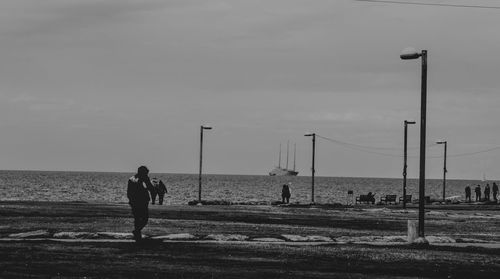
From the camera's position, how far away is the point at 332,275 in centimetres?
1758

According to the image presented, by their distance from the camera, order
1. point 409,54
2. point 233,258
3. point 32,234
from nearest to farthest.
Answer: point 233,258 → point 32,234 → point 409,54

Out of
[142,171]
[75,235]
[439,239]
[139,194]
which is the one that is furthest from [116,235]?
[439,239]

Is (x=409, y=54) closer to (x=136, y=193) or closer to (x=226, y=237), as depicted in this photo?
(x=226, y=237)

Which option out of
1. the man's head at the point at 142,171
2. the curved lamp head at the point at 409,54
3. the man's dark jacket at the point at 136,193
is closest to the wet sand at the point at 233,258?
the man's dark jacket at the point at 136,193

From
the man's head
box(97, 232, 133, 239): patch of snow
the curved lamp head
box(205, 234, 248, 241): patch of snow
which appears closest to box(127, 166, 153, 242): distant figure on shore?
the man's head

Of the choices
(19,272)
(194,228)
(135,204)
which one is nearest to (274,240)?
(135,204)

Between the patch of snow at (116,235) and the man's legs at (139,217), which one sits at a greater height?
the man's legs at (139,217)

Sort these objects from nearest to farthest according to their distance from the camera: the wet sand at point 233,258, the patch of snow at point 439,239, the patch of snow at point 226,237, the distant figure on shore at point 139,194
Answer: the wet sand at point 233,258 < the distant figure on shore at point 139,194 < the patch of snow at point 226,237 < the patch of snow at point 439,239

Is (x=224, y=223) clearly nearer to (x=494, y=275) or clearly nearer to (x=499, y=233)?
(x=499, y=233)

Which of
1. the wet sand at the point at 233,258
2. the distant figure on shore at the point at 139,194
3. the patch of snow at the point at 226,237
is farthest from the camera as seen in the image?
the patch of snow at the point at 226,237

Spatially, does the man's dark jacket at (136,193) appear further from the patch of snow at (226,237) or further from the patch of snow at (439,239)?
the patch of snow at (439,239)

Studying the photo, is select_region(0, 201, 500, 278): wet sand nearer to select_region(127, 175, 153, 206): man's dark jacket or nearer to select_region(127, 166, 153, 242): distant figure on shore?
select_region(127, 166, 153, 242): distant figure on shore

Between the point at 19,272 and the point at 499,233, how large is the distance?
73.2 ft

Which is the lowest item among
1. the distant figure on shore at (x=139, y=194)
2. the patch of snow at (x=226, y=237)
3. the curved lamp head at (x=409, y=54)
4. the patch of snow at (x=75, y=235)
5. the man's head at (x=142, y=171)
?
the patch of snow at (x=75, y=235)
